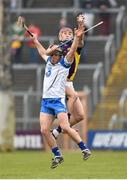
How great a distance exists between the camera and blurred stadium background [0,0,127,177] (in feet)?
110

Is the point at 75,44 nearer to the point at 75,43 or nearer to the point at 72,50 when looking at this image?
the point at 75,43

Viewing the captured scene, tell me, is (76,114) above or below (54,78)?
below

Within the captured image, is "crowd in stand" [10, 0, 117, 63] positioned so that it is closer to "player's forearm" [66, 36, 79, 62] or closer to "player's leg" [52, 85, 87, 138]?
"player's leg" [52, 85, 87, 138]

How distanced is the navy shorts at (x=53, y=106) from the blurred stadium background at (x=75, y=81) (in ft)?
41.0

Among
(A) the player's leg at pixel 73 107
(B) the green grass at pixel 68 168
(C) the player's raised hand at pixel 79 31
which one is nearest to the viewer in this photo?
(B) the green grass at pixel 68 168

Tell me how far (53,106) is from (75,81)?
17.3 m

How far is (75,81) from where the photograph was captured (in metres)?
37.8

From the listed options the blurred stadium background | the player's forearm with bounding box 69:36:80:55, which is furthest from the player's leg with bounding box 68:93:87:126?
the blurred stadium background

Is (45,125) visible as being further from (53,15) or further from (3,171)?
(53,15)

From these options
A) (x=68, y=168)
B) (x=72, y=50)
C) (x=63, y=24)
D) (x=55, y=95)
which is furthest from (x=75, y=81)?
(x=72, y=50)

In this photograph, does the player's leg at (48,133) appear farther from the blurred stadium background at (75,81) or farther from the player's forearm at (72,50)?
the blurred stadium background at (75,81)

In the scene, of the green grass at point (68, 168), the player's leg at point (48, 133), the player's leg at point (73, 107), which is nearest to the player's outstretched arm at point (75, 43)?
the player's leg at point (48, 133)

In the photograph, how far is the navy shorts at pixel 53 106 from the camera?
810 inches

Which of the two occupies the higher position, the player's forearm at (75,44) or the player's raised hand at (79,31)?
the player's raised hand at (79,31)
